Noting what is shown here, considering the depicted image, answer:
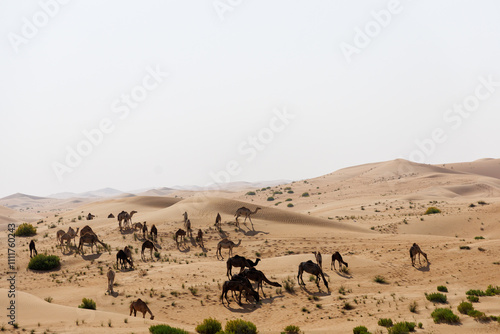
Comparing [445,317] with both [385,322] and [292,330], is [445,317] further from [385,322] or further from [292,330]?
[292,330]

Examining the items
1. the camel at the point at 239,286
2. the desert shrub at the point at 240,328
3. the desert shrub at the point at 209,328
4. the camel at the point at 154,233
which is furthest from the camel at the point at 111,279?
the camel at the point at 154,233

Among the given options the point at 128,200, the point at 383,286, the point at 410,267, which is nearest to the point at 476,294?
the point at 383,286

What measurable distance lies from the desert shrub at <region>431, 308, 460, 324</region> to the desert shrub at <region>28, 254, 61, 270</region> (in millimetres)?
18587

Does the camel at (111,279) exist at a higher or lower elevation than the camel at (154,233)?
lower

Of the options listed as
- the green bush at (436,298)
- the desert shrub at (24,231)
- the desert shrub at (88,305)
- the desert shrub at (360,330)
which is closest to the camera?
the desert shrub at (360,330)

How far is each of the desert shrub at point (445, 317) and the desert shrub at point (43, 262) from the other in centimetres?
1859

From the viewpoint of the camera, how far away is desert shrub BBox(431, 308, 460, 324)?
39.1 feet

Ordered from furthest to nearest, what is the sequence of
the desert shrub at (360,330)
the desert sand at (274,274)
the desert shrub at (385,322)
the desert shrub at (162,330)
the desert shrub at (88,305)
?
1. the desert shrub at (88,305)
2. the desert sand at (274,274)
3. the desert shrub at (385,322)
4. the desert shrub at (360,330)
5. the desert shrub at (162,330)

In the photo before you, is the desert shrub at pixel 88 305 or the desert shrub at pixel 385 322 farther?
the desert shrub at pixel 88 305

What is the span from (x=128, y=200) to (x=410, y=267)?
39602mm

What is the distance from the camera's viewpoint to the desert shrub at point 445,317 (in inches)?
469

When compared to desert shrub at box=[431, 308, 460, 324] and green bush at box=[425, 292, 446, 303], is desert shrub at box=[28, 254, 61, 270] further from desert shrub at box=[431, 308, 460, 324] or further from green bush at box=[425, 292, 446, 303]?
desert shrub at box=[431, 308, 460, 324]

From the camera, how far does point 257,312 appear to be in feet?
47.0

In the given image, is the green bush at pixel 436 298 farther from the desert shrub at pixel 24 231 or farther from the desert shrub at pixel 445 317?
the desert shrub at pixel 24 231
